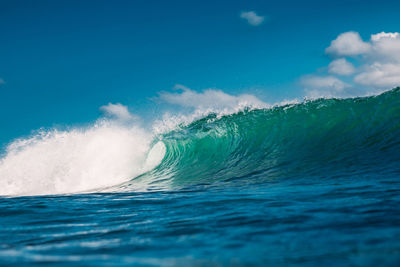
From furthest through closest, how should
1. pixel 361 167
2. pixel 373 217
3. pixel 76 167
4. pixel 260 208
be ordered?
1. pixel 76 167
2. pixel 361 167
3. pixel 260 208
4. pixel 373 217

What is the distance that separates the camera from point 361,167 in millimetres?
6797

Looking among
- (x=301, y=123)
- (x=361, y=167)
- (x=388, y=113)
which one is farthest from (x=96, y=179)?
(x=388, y=113)

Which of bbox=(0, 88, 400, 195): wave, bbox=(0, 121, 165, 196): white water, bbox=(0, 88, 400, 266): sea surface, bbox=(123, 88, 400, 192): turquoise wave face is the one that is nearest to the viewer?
bbox=(0, 88, 400, 266): sea surface

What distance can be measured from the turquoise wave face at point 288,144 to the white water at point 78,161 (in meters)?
1.00

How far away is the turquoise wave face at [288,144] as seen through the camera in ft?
24.6

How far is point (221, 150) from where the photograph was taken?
11.8 meters

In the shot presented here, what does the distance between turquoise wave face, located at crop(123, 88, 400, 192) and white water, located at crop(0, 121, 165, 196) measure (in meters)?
1.00

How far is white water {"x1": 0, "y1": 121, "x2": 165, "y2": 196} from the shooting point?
11.2 m

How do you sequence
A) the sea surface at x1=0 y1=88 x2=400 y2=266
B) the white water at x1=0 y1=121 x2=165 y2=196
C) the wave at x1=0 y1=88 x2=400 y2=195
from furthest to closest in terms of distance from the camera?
the white water at x1=0 y1=121 x2=165 y2=196
the wave at x1=0 y1=88 x2=400 y2=195
the sea surface at x1=0 y1=88 x2=400 y2=266

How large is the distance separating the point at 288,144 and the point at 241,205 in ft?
22.2

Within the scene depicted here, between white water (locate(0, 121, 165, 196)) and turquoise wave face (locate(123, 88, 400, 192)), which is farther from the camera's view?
white water (locate(0, 121, 165, 196))

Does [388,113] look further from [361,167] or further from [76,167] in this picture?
[76,167]

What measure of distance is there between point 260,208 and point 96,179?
→ 27.1ft

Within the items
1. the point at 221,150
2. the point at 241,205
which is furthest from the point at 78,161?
the point at 241,205
